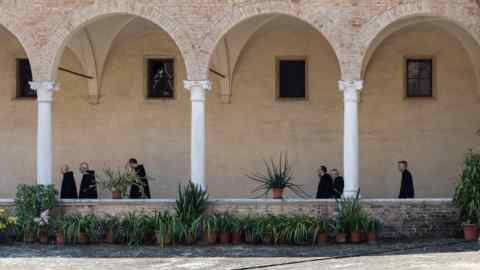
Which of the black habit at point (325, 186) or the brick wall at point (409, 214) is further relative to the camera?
the black habit at point (325, 186)

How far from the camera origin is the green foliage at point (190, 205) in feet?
59.4

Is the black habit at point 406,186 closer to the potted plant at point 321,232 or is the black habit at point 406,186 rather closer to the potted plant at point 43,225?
the potted plant at point 321,232

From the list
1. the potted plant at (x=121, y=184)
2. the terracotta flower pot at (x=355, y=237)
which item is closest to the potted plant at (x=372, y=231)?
the terracotta flower pot at (x=355, y=237)

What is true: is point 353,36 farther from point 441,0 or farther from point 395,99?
point 395,99

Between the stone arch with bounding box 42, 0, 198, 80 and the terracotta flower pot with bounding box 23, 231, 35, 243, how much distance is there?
11.7ft

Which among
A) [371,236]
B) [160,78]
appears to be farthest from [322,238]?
[160,78]

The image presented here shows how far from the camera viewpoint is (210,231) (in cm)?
1788

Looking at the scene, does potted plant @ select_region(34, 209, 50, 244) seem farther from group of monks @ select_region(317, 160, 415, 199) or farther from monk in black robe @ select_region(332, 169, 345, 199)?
monk in black robe @ select_region(332, 169, 345, 199)

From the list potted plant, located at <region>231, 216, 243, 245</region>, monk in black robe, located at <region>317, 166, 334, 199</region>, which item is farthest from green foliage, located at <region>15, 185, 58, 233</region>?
monk in black robe, located at <region>317, 166, 334, 199</region>

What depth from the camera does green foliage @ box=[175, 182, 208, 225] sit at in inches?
712

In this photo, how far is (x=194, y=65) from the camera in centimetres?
1886

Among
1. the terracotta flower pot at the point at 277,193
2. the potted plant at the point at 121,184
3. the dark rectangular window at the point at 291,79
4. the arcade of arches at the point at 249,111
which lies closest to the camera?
the terracotta flower pot at the point at 277,193

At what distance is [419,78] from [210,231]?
753 cm

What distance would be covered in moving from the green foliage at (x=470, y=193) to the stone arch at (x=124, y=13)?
19.8 ft
